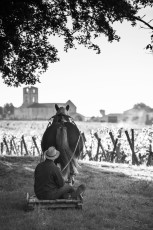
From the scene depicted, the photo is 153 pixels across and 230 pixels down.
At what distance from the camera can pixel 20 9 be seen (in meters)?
14.3

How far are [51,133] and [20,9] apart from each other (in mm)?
6304

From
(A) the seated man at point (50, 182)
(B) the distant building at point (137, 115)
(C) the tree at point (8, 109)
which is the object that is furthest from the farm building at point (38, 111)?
(A) the seated man at point (50, 182)

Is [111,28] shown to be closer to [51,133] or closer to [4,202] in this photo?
[51,133]

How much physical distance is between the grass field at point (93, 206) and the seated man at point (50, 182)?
464 mm

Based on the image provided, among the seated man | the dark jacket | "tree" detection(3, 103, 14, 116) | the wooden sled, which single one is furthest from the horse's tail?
"tree" detection(3, 103, 14, 116)

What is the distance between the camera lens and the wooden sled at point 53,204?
28.2 ft

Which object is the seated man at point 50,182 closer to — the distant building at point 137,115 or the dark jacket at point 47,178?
the dark jacket at point 47,178

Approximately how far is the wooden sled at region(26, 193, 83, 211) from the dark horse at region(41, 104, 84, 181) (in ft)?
6.66

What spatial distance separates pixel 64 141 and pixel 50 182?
7.03 feet

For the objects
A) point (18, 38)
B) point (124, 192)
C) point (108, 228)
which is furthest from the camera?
point (18, 38)

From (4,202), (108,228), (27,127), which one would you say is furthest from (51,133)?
(27,127)

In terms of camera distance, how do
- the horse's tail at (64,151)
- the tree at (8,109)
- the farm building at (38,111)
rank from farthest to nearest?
the tree at (8,109)
the farm building at (38,111)
the horse's tail at (64,151)

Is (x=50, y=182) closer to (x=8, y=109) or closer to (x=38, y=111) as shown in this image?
(x=38, y=111)

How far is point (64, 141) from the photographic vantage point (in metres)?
10.8
